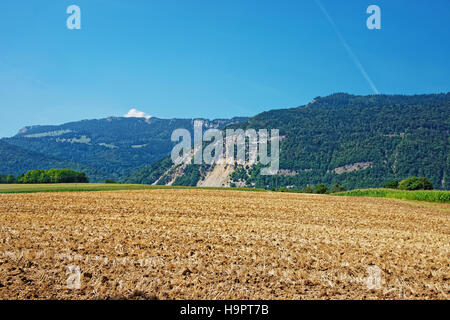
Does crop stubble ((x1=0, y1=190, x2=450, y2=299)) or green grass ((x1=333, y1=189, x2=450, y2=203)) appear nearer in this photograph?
crop stubble ((x1=0, y1=190, x2=450, y2=299))

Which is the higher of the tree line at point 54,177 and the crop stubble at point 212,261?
the crop stubble at point 212,261

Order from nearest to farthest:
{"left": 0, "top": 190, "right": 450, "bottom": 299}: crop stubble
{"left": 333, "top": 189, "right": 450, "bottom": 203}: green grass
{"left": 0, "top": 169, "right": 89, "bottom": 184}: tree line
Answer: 1. {"left": 0, "top": 190, "right": 450, "bottom": 299}: crop stubble
2. {"left": 333, "top": 189, "right": 450, "bottom": 203}: green grass
3. {"left": 0, "top": 169, "right": 89, "bottom": 184}: tree line

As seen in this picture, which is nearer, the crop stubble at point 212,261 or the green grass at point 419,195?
the crop stubble at point 212,261

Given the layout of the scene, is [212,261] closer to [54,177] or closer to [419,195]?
[419,195]

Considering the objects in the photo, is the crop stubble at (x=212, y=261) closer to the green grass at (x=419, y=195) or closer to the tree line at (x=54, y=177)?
the green grass at (x=419, y=195)

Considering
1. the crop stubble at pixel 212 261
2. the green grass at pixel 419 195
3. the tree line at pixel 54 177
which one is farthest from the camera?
the tree line at pixel 54 177

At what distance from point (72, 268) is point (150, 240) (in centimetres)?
464

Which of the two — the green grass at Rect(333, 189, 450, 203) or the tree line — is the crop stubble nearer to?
the green grass at Rect(333, 189, 450, 203)

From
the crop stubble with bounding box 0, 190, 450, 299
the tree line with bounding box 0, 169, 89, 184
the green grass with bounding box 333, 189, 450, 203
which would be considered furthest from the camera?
the tree line with bounding box 0, 169, 89, 184

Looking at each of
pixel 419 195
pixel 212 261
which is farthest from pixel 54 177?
pixel 212 261

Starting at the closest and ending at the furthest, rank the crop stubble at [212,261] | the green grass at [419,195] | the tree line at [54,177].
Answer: the crop stubble at [212,261] → the green grass at [419,195] → the tree line at [54,177]

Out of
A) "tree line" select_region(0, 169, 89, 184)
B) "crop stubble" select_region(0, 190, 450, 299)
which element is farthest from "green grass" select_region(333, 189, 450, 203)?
"tree line" select_region(0, 169, 89, 184)

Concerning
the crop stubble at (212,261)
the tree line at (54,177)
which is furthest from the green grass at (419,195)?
the tree line at (54,177)
